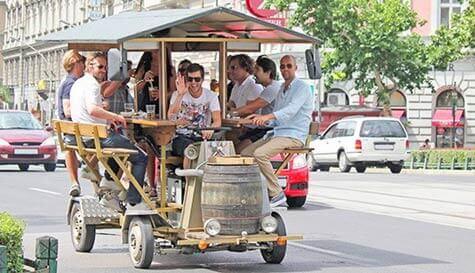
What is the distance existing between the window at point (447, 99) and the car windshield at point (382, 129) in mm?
22026

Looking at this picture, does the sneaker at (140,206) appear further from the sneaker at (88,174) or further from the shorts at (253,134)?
the shorts at (253,134)

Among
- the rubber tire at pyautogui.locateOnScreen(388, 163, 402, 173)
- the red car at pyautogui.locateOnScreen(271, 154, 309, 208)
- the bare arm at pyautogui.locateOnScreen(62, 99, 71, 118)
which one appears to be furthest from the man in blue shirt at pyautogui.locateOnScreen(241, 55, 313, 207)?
the rubber tire at pyautogui.locateOnScreen(388, 163, 402, 173)

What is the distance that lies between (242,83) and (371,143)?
23.8 m

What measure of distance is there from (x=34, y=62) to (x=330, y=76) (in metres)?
46.4

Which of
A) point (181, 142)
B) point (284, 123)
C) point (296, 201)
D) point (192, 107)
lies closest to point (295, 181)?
point (296, 201)

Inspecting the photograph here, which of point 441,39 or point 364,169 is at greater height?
point 441,39

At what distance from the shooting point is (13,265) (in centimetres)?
823

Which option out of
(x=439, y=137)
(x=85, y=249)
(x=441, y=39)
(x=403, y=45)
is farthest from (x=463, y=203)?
(x=439, y=137)

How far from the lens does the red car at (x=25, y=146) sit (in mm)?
32938

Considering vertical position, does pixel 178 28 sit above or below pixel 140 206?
above

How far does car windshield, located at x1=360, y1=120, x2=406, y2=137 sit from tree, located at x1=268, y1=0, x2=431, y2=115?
1259 centimetres

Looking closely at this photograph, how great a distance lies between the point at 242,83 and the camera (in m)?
14.6

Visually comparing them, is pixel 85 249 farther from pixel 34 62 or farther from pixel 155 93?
pixel 34 62

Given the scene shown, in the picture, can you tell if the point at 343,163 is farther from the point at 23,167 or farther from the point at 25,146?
the point at 25,146
